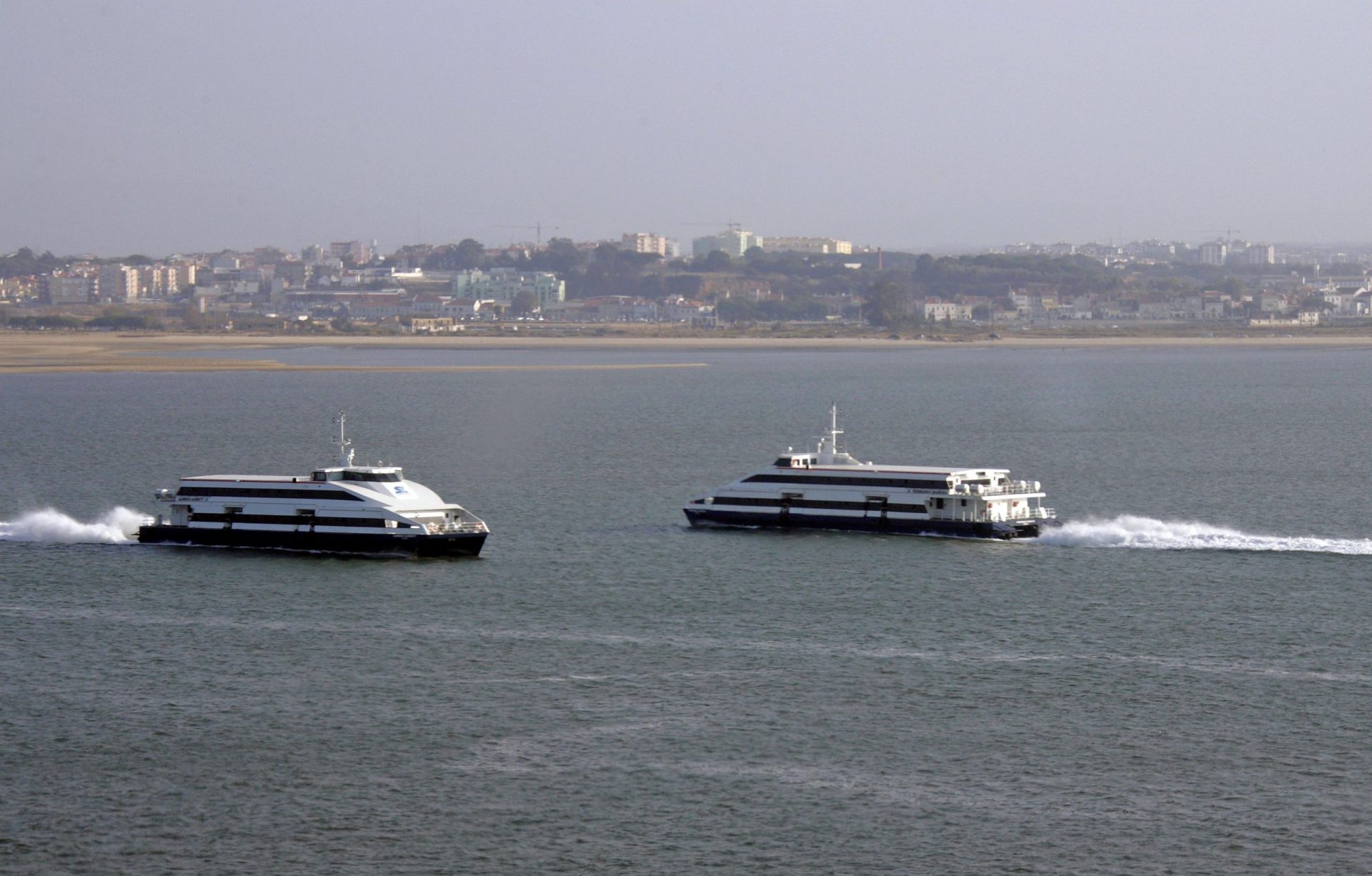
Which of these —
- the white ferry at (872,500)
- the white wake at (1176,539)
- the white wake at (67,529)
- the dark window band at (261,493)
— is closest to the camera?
the white wake at (1176,539)

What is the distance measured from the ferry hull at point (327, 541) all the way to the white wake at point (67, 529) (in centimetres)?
172

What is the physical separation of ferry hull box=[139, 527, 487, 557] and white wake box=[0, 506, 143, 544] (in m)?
1.72

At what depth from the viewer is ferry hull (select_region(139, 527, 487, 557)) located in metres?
69.4

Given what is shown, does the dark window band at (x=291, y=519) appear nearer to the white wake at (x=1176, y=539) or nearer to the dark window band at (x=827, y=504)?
the dark window band at (x=827, y=504)

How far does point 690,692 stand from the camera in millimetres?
48906

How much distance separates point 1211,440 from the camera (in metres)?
121

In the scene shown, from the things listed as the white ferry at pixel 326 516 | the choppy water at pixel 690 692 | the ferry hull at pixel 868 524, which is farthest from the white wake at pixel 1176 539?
the white ferry at pixel 326 516

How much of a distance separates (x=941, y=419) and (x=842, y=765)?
3787 inches

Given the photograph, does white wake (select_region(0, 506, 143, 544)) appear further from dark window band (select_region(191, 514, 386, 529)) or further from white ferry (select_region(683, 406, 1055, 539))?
white ferry (select_region(683, 406, 1055, 539))

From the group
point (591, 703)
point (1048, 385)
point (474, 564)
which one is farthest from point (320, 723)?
point (1048, 385)

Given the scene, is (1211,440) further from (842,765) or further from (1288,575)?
(842,765)

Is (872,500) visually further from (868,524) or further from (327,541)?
(327,541)

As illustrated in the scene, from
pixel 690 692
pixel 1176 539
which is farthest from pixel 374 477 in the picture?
pixel 1176 539

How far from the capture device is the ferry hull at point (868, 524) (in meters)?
73.8
